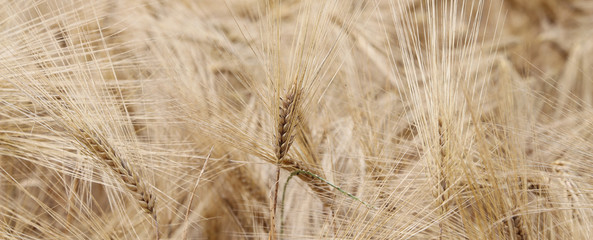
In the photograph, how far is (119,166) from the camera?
0.58m

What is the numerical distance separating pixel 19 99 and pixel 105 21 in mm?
297

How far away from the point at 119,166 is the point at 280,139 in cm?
19

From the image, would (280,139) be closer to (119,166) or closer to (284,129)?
(284,129)

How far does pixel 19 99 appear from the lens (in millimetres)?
689

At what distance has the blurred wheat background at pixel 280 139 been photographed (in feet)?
1.95

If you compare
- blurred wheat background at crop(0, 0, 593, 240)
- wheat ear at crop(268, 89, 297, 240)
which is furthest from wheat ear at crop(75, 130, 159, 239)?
wheat ear at crop(268, 89, 297, 240)

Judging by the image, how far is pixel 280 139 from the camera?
0.59m

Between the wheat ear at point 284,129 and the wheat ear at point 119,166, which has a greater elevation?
the wheat ear at point 284,129

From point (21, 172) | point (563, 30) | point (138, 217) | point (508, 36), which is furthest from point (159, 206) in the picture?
point (563, 30)

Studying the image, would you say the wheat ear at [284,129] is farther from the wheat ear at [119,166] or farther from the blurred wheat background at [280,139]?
the wheat ear at [119,166]

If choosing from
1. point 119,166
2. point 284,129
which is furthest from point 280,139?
point 119,166

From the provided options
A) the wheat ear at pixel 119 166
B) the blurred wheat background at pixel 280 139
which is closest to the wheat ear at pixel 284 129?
the blurred wheat background at pixel 280 139

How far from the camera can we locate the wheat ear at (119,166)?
57cm

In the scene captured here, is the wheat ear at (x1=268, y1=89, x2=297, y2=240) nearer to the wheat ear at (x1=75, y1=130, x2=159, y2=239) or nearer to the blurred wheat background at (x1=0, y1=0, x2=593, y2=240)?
the blurred wheat background at (x1=0, y1=0, x2=593, y2=240)
